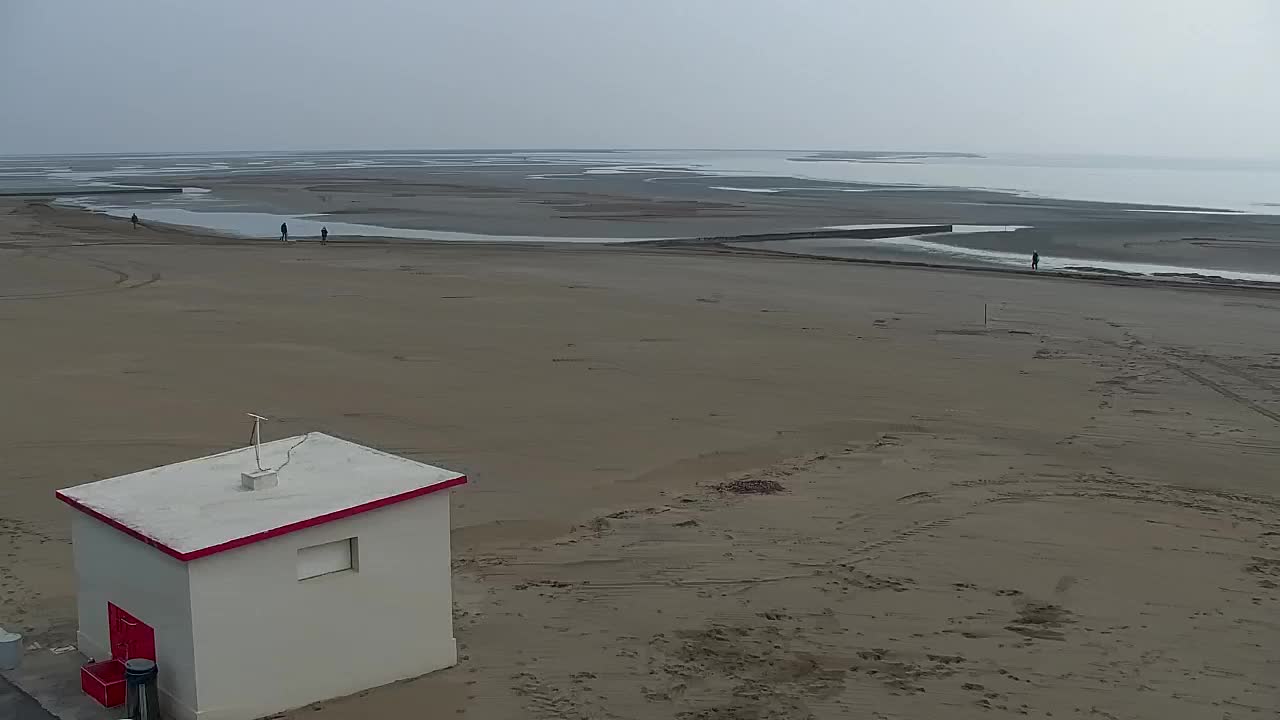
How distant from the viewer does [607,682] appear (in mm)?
8984

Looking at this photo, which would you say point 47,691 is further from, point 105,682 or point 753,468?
point 753,468

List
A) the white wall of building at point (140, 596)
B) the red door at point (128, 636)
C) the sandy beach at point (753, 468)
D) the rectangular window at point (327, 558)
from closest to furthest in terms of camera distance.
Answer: the white wall of building at point (140, 596) < the red door at point (128, 636) < the rectangular window at point (327, 558) < the sandy beach at point (753, 468)

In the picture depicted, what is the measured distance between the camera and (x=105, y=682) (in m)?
8.16

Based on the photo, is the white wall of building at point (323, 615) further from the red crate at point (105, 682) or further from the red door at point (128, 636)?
the red crate at point (105, 682)

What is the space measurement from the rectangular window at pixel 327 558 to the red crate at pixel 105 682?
59.1 inches

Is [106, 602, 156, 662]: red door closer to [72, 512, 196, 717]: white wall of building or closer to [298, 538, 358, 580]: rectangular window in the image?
[72, 512, 196, 717]: white wall of building

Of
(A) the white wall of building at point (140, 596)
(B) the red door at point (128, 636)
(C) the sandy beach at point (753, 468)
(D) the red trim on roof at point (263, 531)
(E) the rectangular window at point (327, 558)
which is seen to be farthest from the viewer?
(C) the sandy beach at point (753, 468)

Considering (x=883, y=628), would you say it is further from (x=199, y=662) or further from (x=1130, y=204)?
(x=1130, y=204)

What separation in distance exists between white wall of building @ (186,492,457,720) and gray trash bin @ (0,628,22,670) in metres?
2.08

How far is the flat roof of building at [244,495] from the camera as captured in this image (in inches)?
311

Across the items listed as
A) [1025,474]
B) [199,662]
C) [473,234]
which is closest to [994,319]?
[1025,474]

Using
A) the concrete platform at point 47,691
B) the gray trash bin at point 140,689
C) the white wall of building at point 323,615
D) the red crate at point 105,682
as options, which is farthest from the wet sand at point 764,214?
the gray trash bin at point 140,689

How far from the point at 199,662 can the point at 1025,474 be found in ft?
36.0

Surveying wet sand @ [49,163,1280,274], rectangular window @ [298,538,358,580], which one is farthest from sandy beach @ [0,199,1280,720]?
wet sand @ [49,163,1280,274]
